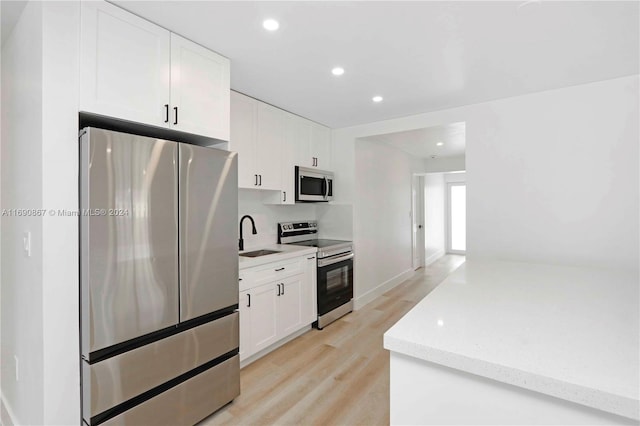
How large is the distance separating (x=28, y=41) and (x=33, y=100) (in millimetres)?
349

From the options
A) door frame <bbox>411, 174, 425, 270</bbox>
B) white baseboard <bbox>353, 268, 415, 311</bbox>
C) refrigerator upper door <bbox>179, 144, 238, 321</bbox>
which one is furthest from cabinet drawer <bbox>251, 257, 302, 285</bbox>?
door frame <bbox>411, 174, 425, 270</bbox>

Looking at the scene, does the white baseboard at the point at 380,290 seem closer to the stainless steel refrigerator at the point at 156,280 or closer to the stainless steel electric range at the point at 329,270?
the stainless steel electric range at the point at 329,270

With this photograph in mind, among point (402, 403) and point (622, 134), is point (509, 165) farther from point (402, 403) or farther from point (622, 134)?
point (402, 403)

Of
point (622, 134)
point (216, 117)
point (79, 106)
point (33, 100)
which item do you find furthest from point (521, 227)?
point (33, 100)

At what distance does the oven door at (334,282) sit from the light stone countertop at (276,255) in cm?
28

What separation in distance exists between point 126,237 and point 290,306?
186cm

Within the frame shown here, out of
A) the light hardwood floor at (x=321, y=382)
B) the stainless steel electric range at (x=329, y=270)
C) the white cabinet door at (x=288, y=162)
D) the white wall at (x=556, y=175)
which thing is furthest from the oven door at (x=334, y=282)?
the white wall at (x=556, y=175)

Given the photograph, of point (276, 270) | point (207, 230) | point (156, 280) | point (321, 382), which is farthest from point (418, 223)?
point (156, 280)

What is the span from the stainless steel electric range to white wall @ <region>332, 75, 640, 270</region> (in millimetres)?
1422

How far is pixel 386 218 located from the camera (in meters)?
4.95

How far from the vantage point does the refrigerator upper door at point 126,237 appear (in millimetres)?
1458

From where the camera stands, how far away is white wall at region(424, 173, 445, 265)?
7027 millimetres

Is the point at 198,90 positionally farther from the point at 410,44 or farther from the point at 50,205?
the point at 410,44

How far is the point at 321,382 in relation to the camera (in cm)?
239
